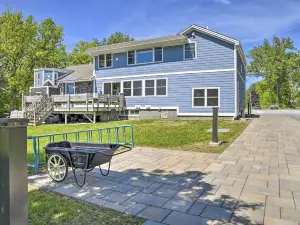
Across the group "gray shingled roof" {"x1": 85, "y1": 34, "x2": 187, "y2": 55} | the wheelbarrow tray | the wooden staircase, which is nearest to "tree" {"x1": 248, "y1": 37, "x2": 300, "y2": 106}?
"gray shingled roof" {"x1": 85, "y1": 34, "x2": 187, "y2": 55}

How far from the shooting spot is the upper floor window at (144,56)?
715 inches

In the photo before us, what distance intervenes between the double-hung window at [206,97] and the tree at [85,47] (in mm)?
24599

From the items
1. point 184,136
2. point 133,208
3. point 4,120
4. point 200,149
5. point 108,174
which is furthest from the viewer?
point 184,136

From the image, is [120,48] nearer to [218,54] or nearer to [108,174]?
[218,54]

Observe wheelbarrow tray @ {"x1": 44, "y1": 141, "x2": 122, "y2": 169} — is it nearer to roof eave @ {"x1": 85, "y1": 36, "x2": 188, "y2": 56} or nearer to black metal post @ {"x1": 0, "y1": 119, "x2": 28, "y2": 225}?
black metal post @ {"x1": 0, "y1": 119, "x2": 28, "y2": 225}

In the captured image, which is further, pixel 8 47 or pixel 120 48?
pixel 8 47

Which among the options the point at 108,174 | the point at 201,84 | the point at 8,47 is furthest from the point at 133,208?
the point at 8,47

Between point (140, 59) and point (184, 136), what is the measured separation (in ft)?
35.0

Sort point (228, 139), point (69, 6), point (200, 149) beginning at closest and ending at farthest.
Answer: point (200, 149) < point (228, 139) < point (69, 6)

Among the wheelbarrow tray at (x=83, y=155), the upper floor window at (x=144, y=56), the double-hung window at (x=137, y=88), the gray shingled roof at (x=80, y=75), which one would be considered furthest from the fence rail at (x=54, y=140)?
the gray shingled roof at (x=80, y=75)

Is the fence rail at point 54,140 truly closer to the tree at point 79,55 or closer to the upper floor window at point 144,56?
the upper floor window at point 144,56

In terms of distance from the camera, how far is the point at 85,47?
40.0m

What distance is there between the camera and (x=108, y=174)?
4.80 m

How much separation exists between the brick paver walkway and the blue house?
33.0 feet
